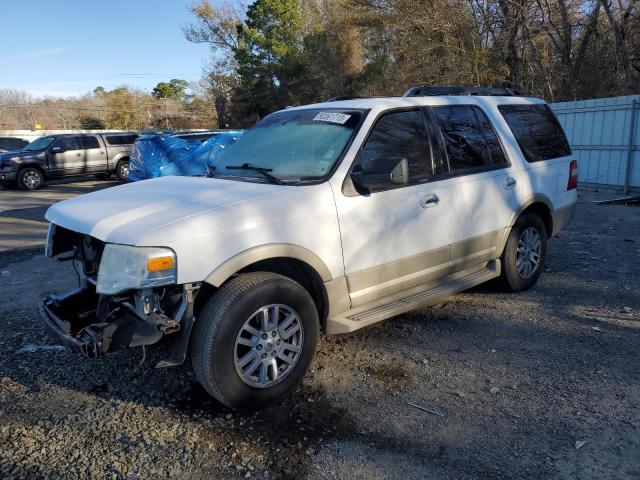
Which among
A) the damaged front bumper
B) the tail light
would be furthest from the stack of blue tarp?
the damaged front bumper

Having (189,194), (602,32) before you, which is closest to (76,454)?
(189,194)

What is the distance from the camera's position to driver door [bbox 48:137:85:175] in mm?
17422

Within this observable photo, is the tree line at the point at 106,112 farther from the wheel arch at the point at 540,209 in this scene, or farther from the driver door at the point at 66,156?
the wheel arch at the point at 540,209

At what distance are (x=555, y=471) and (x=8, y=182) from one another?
727 inches

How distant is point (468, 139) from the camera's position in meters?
4.66

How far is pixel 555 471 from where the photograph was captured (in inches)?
105

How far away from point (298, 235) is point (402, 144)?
1300mm

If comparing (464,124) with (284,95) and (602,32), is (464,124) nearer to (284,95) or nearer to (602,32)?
(602,32)

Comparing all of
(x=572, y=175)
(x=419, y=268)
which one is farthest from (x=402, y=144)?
(x=572, y=175)

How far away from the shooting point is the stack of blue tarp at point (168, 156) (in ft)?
34.3

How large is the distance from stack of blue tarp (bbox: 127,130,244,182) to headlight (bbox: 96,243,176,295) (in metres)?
7.35

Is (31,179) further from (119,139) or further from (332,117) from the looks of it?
(332,117)

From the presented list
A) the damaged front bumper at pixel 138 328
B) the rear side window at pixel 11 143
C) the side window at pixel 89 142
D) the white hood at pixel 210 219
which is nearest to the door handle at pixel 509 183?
the white hood at pixel 210 219

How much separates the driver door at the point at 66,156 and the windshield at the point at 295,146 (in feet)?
49.6
